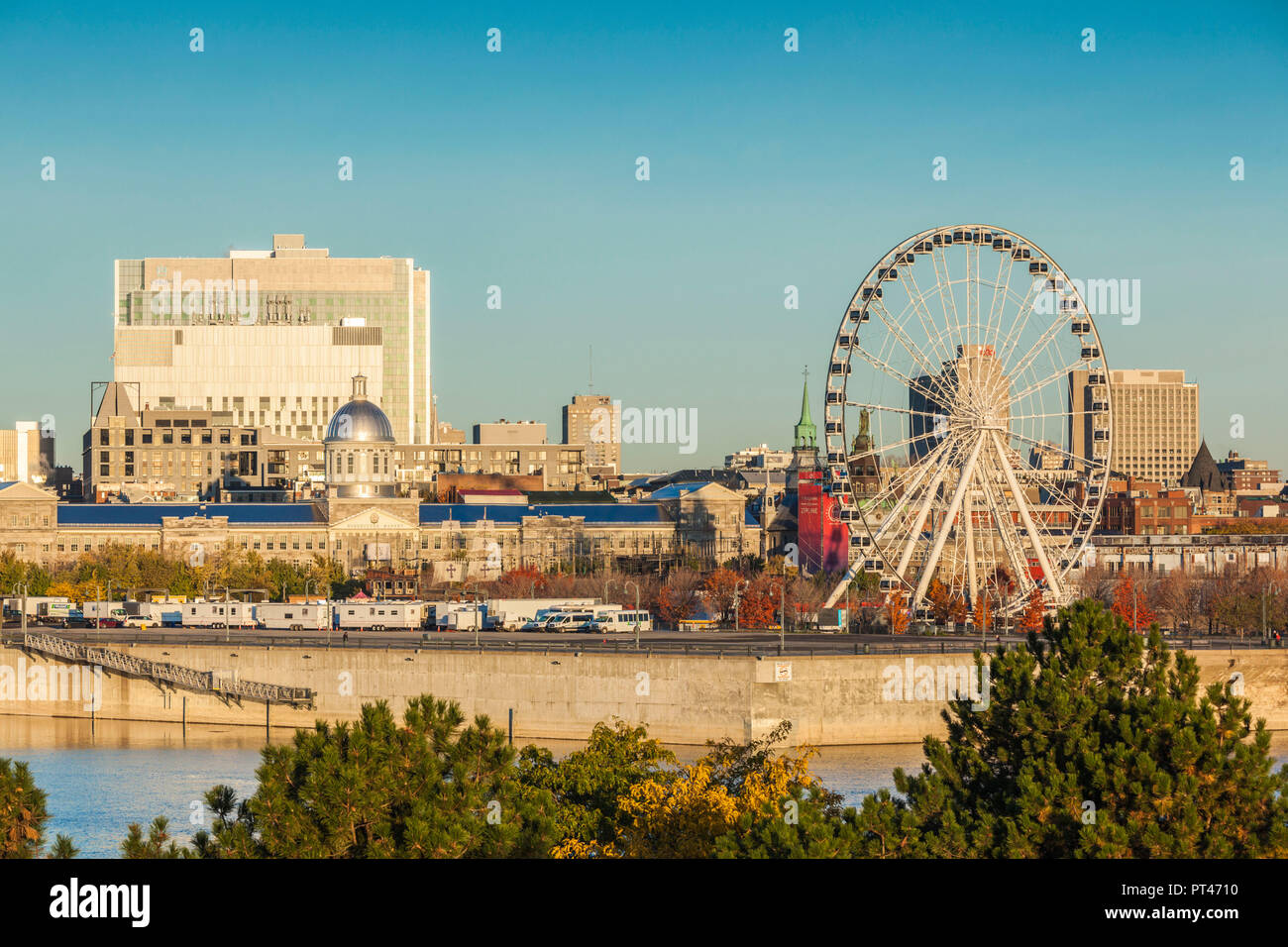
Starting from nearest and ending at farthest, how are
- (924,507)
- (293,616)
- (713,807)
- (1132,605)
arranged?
(713,807) → (924,507) → (293,616) → (1132,605)

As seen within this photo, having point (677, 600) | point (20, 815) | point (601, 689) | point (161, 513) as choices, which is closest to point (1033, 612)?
point (677, 600)

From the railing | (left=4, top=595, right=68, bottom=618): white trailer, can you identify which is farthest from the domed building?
the railing

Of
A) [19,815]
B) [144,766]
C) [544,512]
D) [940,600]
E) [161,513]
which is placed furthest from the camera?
[544,512]

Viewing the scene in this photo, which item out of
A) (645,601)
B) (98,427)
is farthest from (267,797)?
(98,427)

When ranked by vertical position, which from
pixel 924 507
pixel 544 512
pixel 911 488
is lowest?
pixel 544 512

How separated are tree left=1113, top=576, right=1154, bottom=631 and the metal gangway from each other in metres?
40.3

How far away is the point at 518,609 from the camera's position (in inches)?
4245

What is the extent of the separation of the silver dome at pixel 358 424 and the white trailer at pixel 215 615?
1470 inches

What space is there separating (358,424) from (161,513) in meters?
17.0

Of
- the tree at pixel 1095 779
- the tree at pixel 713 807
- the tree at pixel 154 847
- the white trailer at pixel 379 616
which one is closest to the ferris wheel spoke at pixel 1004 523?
the white trailer at pixel 379 616

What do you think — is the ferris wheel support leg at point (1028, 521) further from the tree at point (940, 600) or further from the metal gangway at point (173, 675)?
the metal gangway at point (173, 675)

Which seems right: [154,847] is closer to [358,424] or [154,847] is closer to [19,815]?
[19,815]

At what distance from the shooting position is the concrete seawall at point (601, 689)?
76.8 metres
